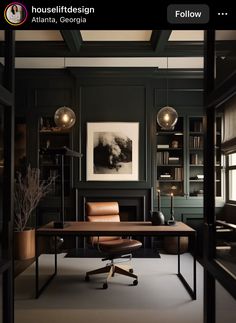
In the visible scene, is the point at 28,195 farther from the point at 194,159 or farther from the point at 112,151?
the point at 194,159

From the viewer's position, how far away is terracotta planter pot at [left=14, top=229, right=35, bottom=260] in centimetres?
529

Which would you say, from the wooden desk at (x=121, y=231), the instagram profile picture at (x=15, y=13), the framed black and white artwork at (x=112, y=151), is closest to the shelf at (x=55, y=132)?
the framed black and white artwork at (x=112, y=151)

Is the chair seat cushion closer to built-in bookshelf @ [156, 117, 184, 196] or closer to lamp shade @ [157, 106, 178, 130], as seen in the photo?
lamp shade @ [157, 106, 178, 130]

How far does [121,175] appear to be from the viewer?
19.7 feet

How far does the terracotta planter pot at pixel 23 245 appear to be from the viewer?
17.4ft

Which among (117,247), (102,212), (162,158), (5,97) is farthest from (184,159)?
(5,97)

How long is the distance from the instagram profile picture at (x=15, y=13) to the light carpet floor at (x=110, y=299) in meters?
2.57

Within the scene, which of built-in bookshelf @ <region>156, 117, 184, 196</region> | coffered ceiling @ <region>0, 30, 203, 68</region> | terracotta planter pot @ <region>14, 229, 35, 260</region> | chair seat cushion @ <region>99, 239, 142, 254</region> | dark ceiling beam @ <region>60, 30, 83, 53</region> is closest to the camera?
chair seat cushion @ <region>99, 239, 142, 254</region>

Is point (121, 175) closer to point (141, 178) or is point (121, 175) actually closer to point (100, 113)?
point (141, 178)

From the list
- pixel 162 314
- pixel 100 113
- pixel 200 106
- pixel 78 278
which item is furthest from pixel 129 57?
pixel 162 314

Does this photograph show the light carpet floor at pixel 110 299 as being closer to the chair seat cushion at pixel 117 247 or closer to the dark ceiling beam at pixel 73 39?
the chair seat cushion at pixel 117 247

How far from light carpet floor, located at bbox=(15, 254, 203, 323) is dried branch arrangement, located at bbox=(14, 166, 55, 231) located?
3.11ft

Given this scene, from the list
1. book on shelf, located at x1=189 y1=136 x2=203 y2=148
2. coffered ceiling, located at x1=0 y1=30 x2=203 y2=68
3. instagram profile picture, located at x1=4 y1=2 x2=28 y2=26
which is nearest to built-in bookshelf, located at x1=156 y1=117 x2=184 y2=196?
book on shelf, located at x1=189 y1=136 x2=203 y2=148

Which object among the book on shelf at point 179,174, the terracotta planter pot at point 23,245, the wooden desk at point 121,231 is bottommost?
the terracotta planter pot at point 23,245
